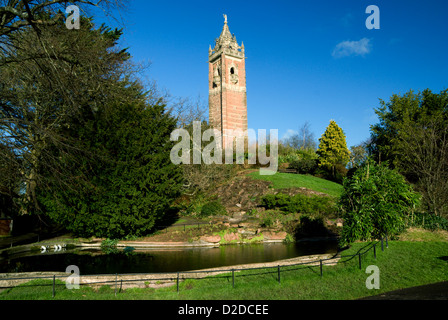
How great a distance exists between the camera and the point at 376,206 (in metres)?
12.8

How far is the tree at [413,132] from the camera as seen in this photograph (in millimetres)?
19734

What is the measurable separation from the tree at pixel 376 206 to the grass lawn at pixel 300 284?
1723mm

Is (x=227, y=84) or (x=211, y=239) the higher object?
(x=227, y=84)

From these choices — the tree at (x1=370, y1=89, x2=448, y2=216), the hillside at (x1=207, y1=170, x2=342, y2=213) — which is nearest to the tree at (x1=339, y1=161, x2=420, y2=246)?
the tree at (x1=370, y1=89, x2=448, y2=216)

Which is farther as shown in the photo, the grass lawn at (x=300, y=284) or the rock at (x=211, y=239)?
the rock at (x=211, y=239)

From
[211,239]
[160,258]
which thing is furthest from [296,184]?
[160,258]

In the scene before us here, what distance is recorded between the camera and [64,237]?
69.2 ft

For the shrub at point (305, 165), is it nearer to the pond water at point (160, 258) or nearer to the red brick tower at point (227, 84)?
the red brick tower at point (227, 84)

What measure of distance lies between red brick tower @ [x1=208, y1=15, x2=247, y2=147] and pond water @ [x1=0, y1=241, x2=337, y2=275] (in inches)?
1343

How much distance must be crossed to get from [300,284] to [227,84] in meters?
47.4

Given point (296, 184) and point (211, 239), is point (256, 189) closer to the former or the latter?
point (296, 184)

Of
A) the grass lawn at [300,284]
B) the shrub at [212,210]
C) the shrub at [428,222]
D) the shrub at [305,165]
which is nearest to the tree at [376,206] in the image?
the grass lawn at [300,284]

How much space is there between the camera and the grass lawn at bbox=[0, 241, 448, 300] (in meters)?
8.48

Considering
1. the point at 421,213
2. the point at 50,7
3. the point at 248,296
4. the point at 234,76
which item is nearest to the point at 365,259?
the point at 248,296
